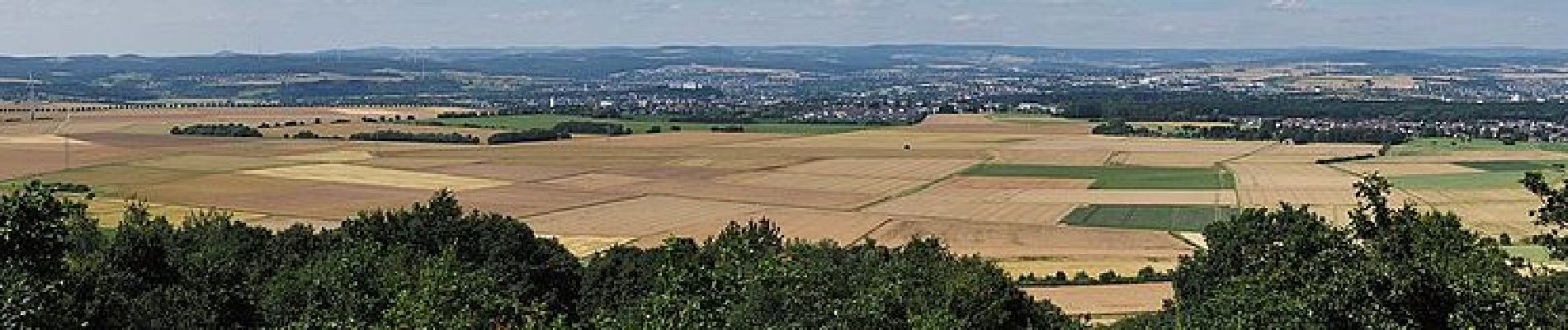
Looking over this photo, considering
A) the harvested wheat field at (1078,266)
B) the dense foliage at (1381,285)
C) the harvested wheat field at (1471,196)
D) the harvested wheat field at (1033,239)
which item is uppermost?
the dense foliage at (1381,285)

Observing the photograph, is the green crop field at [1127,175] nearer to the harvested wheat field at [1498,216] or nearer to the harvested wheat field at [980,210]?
the harvested wheat field at [980,210]

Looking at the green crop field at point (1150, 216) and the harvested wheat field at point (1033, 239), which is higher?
the green crop field at point (1150, 216)

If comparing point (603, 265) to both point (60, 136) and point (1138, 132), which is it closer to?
point (60, 136)

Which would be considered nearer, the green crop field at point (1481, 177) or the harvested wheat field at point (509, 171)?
the green crop field at point (1481, 177)

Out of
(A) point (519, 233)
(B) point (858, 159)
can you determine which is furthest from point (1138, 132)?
(A) point (519, 233)

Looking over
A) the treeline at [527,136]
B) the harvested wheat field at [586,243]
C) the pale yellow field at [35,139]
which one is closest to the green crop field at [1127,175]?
the harvested wheat field at [586,243]

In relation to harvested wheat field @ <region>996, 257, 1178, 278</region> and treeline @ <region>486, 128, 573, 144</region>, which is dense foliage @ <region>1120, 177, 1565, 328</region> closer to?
harvested wheat field @ <region>996, 257, 1178, 278</region>

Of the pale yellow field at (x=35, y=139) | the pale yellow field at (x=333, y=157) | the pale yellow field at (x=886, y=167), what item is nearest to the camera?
the pale yellow field at (x=886, y=167)
